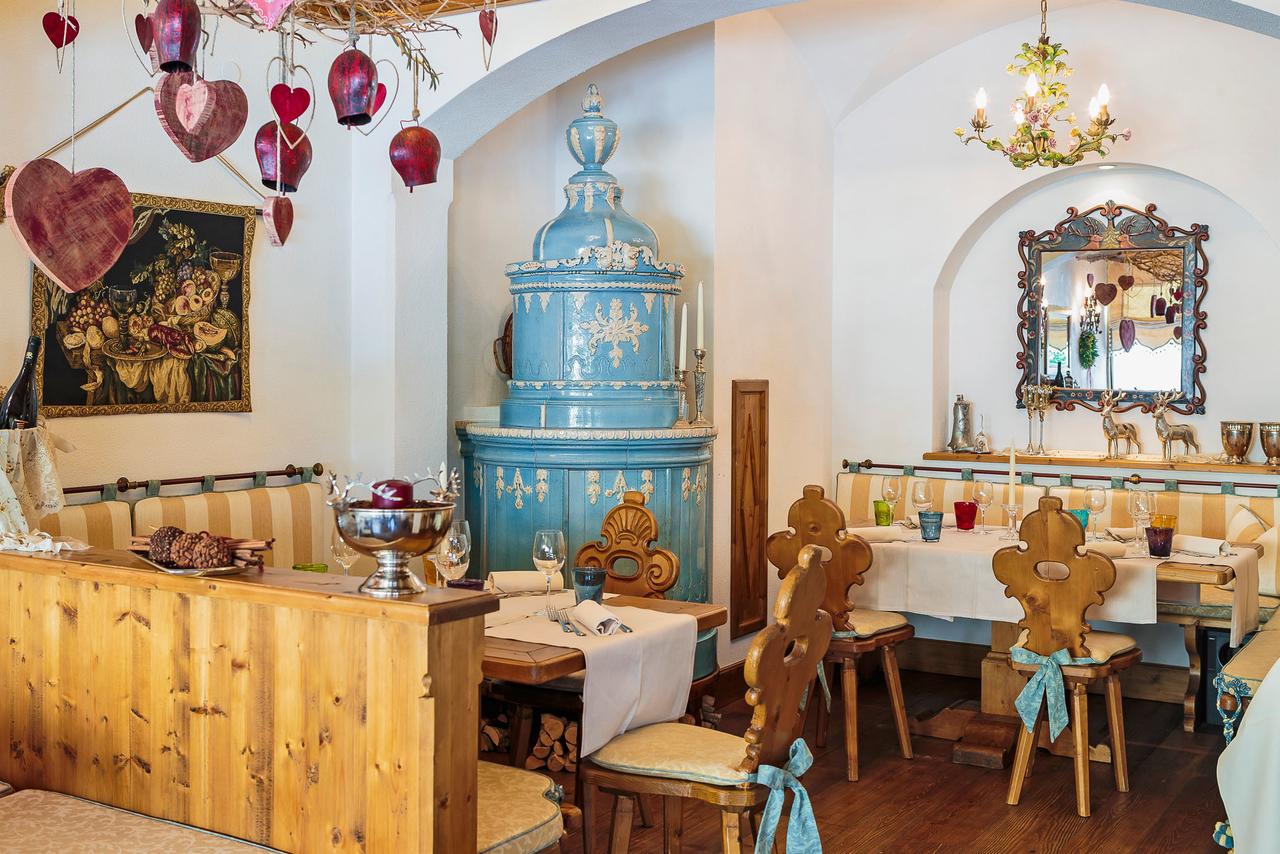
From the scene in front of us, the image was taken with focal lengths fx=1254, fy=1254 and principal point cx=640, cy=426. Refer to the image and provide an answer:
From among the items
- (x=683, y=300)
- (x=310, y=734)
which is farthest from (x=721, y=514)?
(x=310, y=734)

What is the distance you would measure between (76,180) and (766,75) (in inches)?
169

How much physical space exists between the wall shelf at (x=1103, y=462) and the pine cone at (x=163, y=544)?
4.56 metres

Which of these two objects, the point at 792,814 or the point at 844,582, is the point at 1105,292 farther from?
the point at 792,814

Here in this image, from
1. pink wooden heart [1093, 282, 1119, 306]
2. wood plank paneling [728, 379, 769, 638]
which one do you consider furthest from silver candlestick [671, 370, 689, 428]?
pink wooden heart [1093, 282, 1119, 306]

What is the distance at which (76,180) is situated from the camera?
2334 mm

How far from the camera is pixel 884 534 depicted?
206 inches

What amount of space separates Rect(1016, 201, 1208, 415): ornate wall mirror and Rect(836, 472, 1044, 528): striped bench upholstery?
0.61 meters

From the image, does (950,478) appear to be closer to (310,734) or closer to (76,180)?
(310,734)

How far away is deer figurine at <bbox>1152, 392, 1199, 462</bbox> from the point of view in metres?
6.10

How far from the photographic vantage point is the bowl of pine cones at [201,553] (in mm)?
2730

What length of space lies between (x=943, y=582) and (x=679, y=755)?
84.4 inches

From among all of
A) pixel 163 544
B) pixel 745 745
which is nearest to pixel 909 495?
pixel 745 745

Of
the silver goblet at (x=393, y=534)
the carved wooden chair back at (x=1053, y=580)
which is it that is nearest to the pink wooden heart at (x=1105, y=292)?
the carved wooden chair back at (x=1053, y=580)

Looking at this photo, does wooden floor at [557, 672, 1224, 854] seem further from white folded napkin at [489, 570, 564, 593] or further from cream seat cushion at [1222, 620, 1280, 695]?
white folded napkin at [489, 570, 564, 593]
